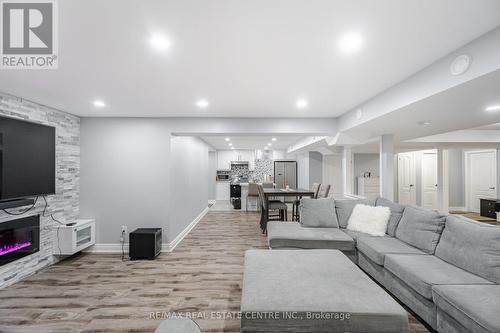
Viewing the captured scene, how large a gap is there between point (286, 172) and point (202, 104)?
731 cm

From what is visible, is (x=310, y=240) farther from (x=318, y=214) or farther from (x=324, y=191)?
(x=324, y=191)

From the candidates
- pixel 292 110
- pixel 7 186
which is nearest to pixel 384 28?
pixel 292 110

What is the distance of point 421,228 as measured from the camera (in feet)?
8.53

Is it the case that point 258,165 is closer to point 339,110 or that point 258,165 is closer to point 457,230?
point 339,110

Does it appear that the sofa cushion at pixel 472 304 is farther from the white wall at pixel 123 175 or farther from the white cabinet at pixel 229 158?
the white cabinet at pixel 229 158

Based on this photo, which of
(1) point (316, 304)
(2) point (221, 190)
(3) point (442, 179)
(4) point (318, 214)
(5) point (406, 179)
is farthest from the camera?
(2) point (221, 190)

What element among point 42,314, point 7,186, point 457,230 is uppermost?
point 7,186

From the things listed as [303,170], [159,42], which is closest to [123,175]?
[159,42]

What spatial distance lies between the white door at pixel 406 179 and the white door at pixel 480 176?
1.62 m

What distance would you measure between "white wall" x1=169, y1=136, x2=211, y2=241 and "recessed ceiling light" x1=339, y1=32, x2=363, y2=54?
131 inches

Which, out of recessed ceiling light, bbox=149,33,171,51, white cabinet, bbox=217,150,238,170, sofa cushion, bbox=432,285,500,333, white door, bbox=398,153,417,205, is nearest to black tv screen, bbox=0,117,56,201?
recessed ceiling light, bbox=149,33,171,51

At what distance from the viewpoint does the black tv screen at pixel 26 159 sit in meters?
2.60

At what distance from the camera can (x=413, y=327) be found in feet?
6.55

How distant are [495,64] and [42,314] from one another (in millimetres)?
4630
